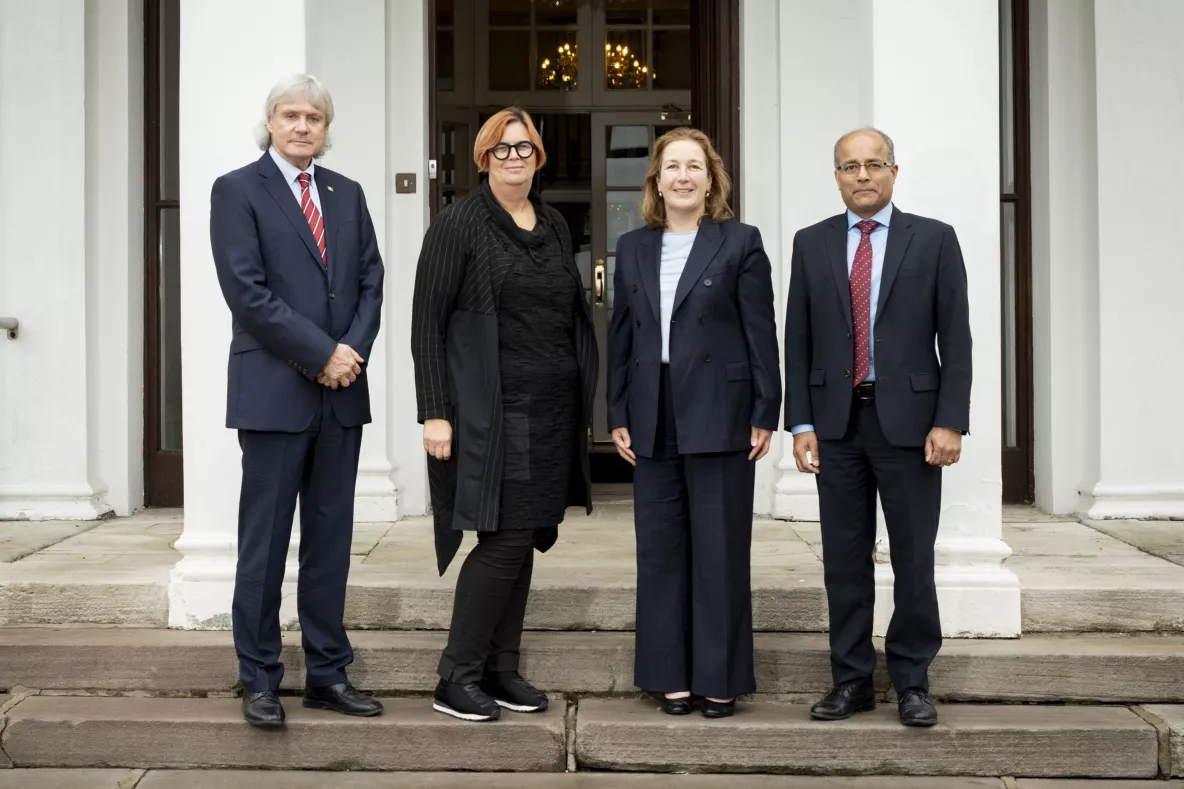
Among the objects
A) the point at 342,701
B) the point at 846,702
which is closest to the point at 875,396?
the point at 846,702

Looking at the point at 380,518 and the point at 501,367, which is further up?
the point at 501,367

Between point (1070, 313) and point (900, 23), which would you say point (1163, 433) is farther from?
point (900, 23)

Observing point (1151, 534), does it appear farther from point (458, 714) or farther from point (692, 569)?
point (458, 714)

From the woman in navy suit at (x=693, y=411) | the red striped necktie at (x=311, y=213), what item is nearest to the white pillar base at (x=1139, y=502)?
the woman in navy suit at (x=693, y=411)

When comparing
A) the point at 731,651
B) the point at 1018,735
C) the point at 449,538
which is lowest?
the point at 1018,735

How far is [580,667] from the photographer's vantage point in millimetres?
4105

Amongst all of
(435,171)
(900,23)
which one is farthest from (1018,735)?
(435,171)

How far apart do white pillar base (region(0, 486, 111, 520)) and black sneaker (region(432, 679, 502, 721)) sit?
2888 millimetres

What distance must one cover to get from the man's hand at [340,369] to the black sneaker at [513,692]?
105 centimetres

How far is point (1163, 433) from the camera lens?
5941 millimetres

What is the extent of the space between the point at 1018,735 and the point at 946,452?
0.90 metres

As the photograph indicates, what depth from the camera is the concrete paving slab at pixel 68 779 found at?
3654 millimetres

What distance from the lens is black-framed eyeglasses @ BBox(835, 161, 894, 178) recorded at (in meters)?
3.70

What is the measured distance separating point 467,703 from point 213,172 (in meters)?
2.03
